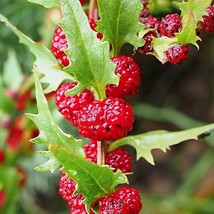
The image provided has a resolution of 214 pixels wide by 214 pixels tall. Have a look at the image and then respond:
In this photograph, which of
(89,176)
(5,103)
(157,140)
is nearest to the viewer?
(89,176)

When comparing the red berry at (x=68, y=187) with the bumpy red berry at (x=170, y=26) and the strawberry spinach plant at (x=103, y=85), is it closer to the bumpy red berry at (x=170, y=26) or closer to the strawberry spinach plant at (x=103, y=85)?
the strawberry spinach plant at (x=103, y=85)

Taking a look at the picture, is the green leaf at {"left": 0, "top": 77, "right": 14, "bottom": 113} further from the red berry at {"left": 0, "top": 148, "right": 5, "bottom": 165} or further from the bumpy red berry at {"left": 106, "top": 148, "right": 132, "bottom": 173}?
the bumpy red berry at {"left": 106, "top": 148, "right": 132, "bottom": 173}

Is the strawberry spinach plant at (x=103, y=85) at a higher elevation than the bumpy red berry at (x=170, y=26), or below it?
below

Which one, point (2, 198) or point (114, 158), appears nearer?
point (114, 158)

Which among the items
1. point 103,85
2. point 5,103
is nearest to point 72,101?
point 103,85

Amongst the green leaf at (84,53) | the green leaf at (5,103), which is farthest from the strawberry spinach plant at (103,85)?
the green leaf at (5,103)

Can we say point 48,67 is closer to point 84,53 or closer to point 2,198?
point 84,53

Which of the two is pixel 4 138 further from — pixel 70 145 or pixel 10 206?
pixel 70 145
